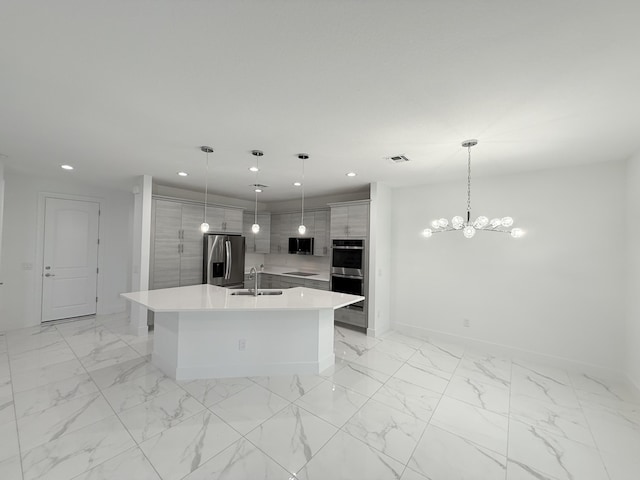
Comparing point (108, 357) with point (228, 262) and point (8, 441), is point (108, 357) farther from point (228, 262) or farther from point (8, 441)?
point (228, 262)

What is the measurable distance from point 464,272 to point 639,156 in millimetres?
2253

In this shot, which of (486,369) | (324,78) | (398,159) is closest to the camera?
(324,78)

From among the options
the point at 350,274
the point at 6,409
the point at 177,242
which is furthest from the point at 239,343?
the point at 177,242

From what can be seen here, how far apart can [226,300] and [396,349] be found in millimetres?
2615

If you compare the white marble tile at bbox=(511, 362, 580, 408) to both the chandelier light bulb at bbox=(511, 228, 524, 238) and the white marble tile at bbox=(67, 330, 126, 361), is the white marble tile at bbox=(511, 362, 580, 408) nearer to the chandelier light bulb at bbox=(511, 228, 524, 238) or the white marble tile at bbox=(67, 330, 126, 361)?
the chandelier light bulb at bbox=(511, 228, 524, 238)

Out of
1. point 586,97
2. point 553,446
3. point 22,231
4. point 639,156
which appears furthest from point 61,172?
point 639,156

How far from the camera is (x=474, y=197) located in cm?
404

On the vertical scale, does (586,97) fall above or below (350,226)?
above

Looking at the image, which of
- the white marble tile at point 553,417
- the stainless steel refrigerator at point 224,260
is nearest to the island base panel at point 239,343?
the stainless steel refrigerator at point 224,260

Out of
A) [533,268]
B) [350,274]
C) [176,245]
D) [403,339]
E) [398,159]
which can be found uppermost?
[398,159]

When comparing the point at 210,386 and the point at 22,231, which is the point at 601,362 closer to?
the point at 210,386

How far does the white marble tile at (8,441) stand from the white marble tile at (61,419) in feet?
0.10

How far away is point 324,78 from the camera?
1.68 m

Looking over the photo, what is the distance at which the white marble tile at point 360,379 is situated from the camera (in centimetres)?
284
